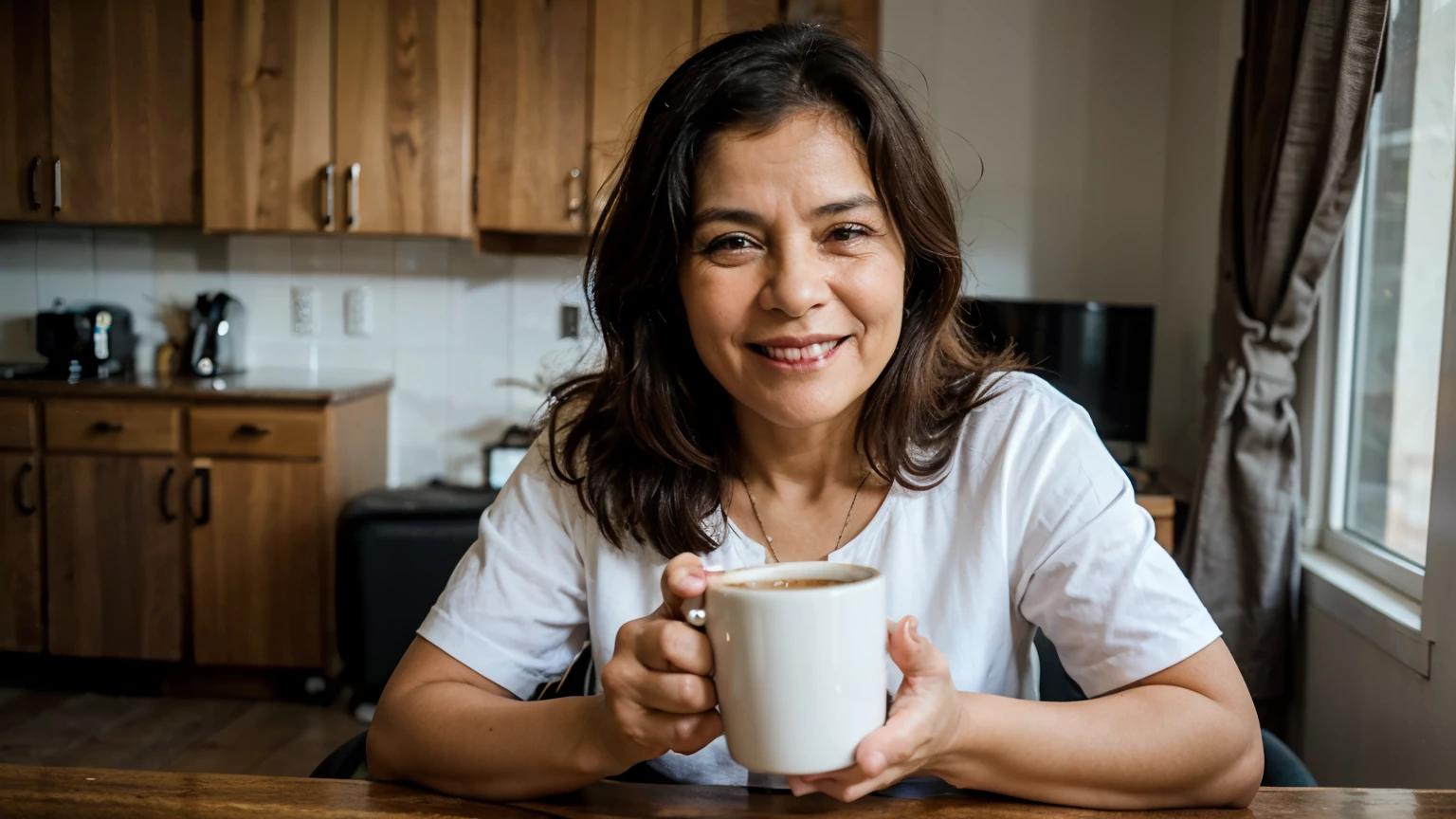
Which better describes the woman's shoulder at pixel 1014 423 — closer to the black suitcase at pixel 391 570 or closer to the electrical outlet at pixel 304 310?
the black suitcase at pixel 391 570

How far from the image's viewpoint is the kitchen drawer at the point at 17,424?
319 centimetres

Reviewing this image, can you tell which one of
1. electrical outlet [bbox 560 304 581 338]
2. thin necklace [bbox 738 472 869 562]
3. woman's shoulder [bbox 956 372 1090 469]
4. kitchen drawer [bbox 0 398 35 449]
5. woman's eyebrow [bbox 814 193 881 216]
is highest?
woman's eyebrow [bbox 814 193 881 216]

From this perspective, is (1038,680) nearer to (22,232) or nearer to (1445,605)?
(1445,605)

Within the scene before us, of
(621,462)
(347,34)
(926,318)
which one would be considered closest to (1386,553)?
(926,318)

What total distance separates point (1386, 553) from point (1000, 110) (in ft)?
5.84

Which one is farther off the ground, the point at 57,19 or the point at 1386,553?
the point at 57,19

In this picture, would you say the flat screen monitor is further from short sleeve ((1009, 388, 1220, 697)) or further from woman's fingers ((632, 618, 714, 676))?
woman's fingers ((632, 618, 714, 676))

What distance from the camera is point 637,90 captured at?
323 cm

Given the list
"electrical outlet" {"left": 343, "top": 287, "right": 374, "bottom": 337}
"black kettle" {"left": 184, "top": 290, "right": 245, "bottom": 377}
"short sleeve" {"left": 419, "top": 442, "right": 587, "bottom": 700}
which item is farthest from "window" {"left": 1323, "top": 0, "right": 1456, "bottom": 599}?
"black kettle" {"left": 184, "top": 290, "right": 245, "bottom": 377}

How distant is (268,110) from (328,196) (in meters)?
0.31

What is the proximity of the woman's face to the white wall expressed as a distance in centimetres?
235

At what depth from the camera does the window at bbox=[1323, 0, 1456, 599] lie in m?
1.83

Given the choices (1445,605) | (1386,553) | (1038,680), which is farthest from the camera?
(1386,553)

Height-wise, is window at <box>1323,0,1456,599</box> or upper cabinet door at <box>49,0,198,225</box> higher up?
upper cabinet door at <box>49,0,198,225</box>
